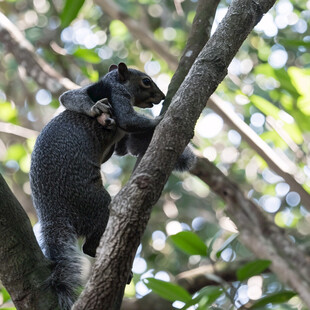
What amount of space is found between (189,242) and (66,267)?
3.45ft

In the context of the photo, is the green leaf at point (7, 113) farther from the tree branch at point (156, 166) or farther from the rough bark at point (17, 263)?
the tree branch at point (156, 166)

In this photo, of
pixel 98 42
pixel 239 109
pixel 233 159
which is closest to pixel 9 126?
pixel 98 42

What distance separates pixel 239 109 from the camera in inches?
310

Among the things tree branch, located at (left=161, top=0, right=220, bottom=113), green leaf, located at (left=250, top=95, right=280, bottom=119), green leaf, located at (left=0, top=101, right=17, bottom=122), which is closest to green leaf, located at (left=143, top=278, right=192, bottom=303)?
tree branch, located at (left=161, top=0, right=220, bottom=113)

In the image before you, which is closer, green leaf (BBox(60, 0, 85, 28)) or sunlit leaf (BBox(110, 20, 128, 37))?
green leaf (BBox(60, 0, 85, 28))

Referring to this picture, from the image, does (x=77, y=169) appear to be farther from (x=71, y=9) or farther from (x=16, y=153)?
(x=16, y=153)

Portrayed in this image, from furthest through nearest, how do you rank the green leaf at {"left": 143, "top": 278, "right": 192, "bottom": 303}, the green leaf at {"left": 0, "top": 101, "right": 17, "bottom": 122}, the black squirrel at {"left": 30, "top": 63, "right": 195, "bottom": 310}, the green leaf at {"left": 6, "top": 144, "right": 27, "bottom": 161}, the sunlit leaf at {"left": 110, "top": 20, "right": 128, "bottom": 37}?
the sunlit leaf at {"left": 110, "top": 20, "right": 128, "bottom": 37}, the green leaf at {"left": 6, "top": 144, "right": 27, "bottom": 161}, the green leaf at {"left": 0, "top": 101, "right": 17, "bottom": 122}, the green leaf at {"left": 143, "top": 278, "right": 192, "bottom": 303}, the black squirrel at {"left": 30, "top": 63, "right": 195, "bottom": 310}

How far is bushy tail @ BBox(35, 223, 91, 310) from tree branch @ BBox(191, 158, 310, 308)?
171 cm

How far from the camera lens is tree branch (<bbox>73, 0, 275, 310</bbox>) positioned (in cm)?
221

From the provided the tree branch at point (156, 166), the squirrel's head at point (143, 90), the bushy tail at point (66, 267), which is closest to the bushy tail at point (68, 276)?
the bushy tail at point (66, 267)

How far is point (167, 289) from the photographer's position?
356cm

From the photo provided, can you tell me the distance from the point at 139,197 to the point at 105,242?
0.23 m

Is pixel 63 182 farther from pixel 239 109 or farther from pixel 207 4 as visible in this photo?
pixel 239 109

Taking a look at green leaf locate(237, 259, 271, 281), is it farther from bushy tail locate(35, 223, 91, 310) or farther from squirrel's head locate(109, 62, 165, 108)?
squirrel's head locate(109, 62, 165, 108)
